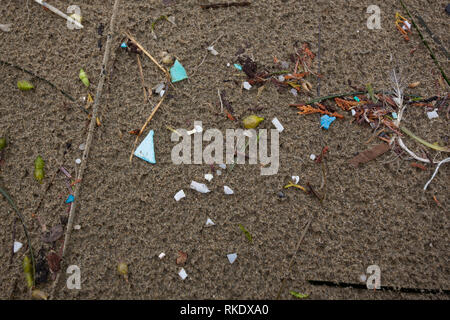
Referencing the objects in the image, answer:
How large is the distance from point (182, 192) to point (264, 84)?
27.4 inches

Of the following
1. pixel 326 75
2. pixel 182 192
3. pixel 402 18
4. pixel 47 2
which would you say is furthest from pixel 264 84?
pixel 47 2

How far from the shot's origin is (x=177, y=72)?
1653 mm

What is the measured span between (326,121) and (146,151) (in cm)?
91

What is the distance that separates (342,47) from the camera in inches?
68.4

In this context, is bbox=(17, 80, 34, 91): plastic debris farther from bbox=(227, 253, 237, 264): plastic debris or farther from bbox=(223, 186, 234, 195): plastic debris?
bbox=(227, 253, 237, 264): plastic debris

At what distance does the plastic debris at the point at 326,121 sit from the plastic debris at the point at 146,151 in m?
0.86

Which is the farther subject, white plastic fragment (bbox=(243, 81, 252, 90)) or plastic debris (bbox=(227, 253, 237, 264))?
white plastic fragment (bbox=(243, 81, 252, 90))

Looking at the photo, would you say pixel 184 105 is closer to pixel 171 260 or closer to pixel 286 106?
pixel 286 106

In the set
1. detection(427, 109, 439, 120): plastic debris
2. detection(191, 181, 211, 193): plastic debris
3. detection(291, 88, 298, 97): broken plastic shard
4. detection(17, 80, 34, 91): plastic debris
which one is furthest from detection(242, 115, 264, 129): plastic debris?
detection(17, 80, 34, 91): plastic debris

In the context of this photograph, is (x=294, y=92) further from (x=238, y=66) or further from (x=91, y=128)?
(x=91, y=128)

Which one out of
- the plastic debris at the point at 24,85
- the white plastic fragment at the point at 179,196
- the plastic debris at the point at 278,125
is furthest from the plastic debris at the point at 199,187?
the plastic debris at the point at 24,85

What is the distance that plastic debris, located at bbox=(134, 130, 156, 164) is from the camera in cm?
155

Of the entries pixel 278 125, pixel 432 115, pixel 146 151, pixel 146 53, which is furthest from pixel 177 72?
pixel 432 115

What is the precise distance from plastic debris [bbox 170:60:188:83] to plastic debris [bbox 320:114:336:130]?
73cm
